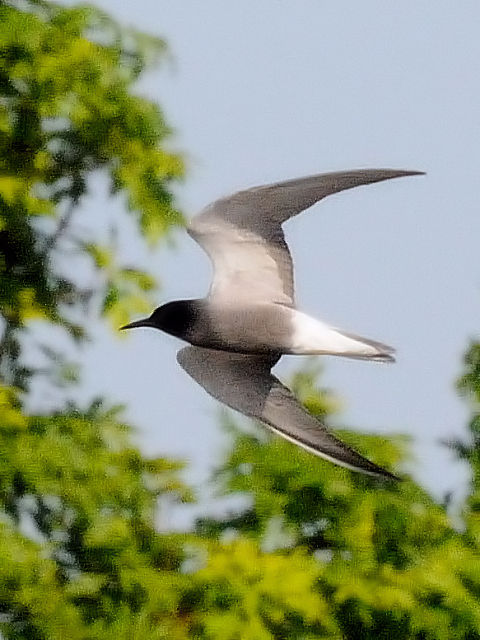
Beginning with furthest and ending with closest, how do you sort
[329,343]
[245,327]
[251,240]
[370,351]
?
[251,240], [245,327], [329,343], [370,351]

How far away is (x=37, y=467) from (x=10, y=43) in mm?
1238

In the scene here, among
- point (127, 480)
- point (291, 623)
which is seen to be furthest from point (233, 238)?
point (291, 623)

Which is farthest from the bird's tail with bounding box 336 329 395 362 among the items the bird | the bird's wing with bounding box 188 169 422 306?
the bird's wing with bounding box 188 169 422 306

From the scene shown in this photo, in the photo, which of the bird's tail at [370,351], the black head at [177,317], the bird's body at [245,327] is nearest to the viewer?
the bird's tail at [370,351]

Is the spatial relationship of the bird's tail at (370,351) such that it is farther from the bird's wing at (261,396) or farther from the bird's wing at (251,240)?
the bird's wing at (251,240)

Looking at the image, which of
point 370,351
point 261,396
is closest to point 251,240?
point 261,396

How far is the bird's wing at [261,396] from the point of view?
303 cm

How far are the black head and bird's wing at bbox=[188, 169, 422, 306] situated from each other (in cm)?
9

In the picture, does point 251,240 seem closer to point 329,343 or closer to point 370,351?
point 329,343

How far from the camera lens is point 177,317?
3410 mm

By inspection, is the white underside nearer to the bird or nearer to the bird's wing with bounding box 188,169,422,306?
the bird

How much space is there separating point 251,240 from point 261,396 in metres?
0.41

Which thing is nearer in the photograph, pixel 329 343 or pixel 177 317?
pixel 329 343

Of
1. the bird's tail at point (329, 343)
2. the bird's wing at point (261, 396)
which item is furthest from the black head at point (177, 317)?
the bird's tail at point (329, 343)
